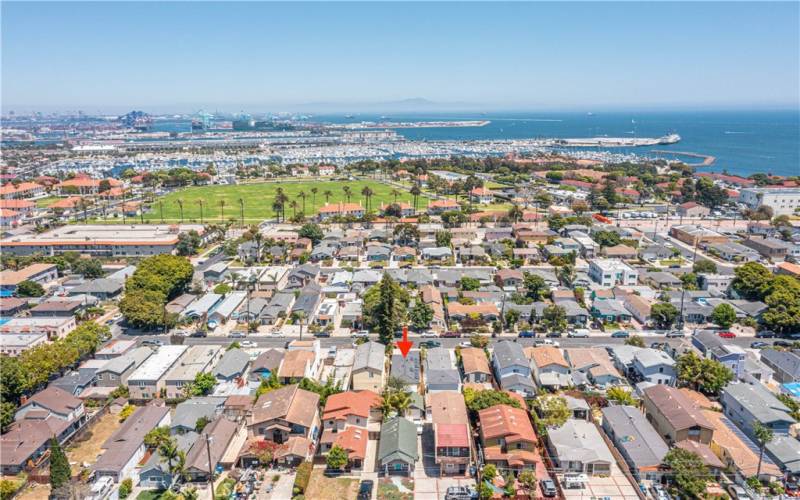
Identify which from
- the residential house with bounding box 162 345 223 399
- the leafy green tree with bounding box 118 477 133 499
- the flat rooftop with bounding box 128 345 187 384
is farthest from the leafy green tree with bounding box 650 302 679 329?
the leafy green tree with bounding box 118 477 133 499

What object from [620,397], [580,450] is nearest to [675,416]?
[620,397]

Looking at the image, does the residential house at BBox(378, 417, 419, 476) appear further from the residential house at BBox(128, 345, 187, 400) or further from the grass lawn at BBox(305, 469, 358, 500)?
the residential house at BBox(128, 345, 187, 400)

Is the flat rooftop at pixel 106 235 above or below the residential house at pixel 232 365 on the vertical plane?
above

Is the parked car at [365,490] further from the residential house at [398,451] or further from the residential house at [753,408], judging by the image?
the residential house at [753,408]

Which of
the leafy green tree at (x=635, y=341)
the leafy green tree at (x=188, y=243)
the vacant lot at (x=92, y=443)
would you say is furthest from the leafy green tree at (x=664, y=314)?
the leafy green tree at (x=188, y=243)

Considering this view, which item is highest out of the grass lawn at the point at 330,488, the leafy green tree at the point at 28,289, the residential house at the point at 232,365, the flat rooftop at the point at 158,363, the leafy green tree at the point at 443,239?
the leafy green tree at the point at 443,239

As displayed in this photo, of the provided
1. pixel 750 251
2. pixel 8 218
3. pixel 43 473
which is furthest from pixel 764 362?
pixel 8 218
